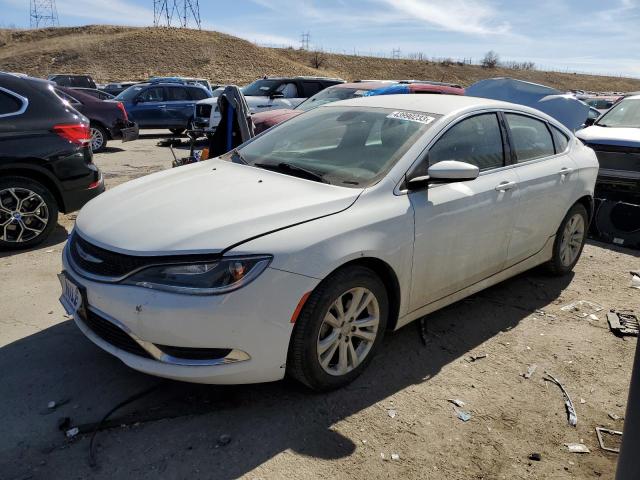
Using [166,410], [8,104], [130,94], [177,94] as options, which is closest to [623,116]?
[166,410]

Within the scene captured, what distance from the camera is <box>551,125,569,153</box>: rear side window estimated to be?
4.69m

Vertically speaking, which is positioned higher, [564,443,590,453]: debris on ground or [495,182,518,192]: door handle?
[495,182,518,192]: door handle

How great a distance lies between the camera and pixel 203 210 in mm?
2902

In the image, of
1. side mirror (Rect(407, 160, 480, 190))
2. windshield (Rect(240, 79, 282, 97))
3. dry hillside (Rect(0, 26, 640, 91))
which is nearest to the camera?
side mirror (Rect(407, 160, 480, 190))

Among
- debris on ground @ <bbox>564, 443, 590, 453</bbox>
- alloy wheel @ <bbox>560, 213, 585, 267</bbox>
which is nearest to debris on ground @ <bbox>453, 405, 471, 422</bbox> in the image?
debris on ground @ <bbox>564, 443, 590, 453</bbox>

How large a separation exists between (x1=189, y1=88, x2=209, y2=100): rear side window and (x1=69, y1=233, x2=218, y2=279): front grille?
48.9 ft

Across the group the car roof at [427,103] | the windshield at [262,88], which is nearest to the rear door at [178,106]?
the windshield at [262,88]

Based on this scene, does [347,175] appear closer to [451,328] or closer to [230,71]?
[451,328]

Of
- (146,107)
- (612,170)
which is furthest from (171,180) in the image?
(146,107)

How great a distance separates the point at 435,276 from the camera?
11.1 ft

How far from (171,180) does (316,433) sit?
196 centimetres

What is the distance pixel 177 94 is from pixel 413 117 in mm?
14565

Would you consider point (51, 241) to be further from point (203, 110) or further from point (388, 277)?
point (203, 110)

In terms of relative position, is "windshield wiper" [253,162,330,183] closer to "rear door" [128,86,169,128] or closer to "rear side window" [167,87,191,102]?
"rear door" [128,86,169,128]
